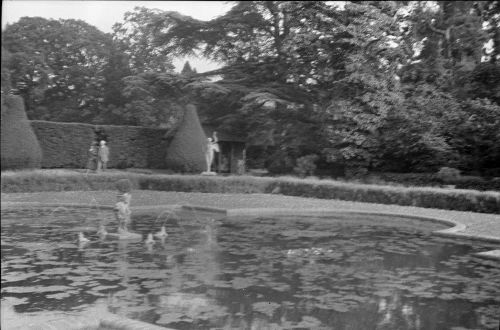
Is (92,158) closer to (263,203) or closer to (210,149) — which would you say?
(210,149)

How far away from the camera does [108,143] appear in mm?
2424

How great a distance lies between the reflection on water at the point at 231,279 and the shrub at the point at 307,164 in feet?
3.28

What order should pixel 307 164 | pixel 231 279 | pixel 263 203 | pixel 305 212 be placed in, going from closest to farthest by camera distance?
pixel 307 164 < pixel 231 279 < pixel 263 203 < pixel 305 212

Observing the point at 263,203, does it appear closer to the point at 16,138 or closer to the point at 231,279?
the point at 231,279

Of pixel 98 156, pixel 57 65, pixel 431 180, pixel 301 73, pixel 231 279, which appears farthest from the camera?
pixel 231 279

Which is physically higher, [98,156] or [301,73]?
[301,73]

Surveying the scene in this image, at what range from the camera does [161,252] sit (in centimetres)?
509

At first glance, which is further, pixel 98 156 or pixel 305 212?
pixel 305 212

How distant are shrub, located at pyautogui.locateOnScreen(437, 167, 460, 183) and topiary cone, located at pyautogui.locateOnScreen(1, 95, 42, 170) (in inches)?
77.6

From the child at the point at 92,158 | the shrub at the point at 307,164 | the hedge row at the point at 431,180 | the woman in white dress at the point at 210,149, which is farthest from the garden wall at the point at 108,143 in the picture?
the hedge row at the point at 431,180

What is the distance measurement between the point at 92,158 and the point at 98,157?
45mm

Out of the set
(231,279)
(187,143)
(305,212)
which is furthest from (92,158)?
(305,212)

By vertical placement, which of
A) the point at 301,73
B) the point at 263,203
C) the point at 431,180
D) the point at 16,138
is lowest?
the point at 263,203

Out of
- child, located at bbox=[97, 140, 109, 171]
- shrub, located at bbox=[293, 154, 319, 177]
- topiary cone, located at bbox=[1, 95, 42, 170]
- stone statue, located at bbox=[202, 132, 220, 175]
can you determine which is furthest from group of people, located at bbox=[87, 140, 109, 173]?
shrub, located at bbox=[293, 154, 319, 177]
